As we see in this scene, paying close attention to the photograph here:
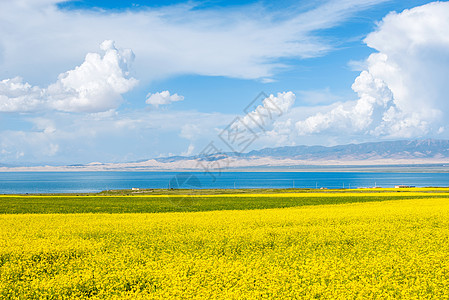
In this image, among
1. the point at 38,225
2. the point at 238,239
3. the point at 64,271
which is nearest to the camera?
the point at 64,271

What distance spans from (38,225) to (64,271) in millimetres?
12507

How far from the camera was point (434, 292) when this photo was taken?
36.4 feet

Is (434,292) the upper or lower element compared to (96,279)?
lower

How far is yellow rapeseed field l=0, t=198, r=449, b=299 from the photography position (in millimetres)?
11273

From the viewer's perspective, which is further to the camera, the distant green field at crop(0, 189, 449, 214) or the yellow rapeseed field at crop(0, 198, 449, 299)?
the distant green field at crop(0, 189, 449, 214)

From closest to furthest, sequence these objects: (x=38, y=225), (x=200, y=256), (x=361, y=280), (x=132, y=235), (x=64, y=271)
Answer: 1. (x=361, y=280)
2. (x=64, y=271)
3. (x=200, y=256)
4. (x=132, y=235)
5. (x=38, y=225)

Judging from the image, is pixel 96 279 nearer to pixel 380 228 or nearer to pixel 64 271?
pixel 64 271

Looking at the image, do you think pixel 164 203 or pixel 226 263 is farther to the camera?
pixel 164 203

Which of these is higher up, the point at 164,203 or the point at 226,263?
the point at 226,263

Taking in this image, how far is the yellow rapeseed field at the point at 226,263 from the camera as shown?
11.3 metres

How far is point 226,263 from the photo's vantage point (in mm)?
14188

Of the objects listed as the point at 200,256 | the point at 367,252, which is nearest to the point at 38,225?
the point at 200,256

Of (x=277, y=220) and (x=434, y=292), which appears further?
(x=277, y=220)

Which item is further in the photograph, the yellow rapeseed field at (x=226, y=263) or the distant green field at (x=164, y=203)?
the distant green field at (x=164, y=203)
